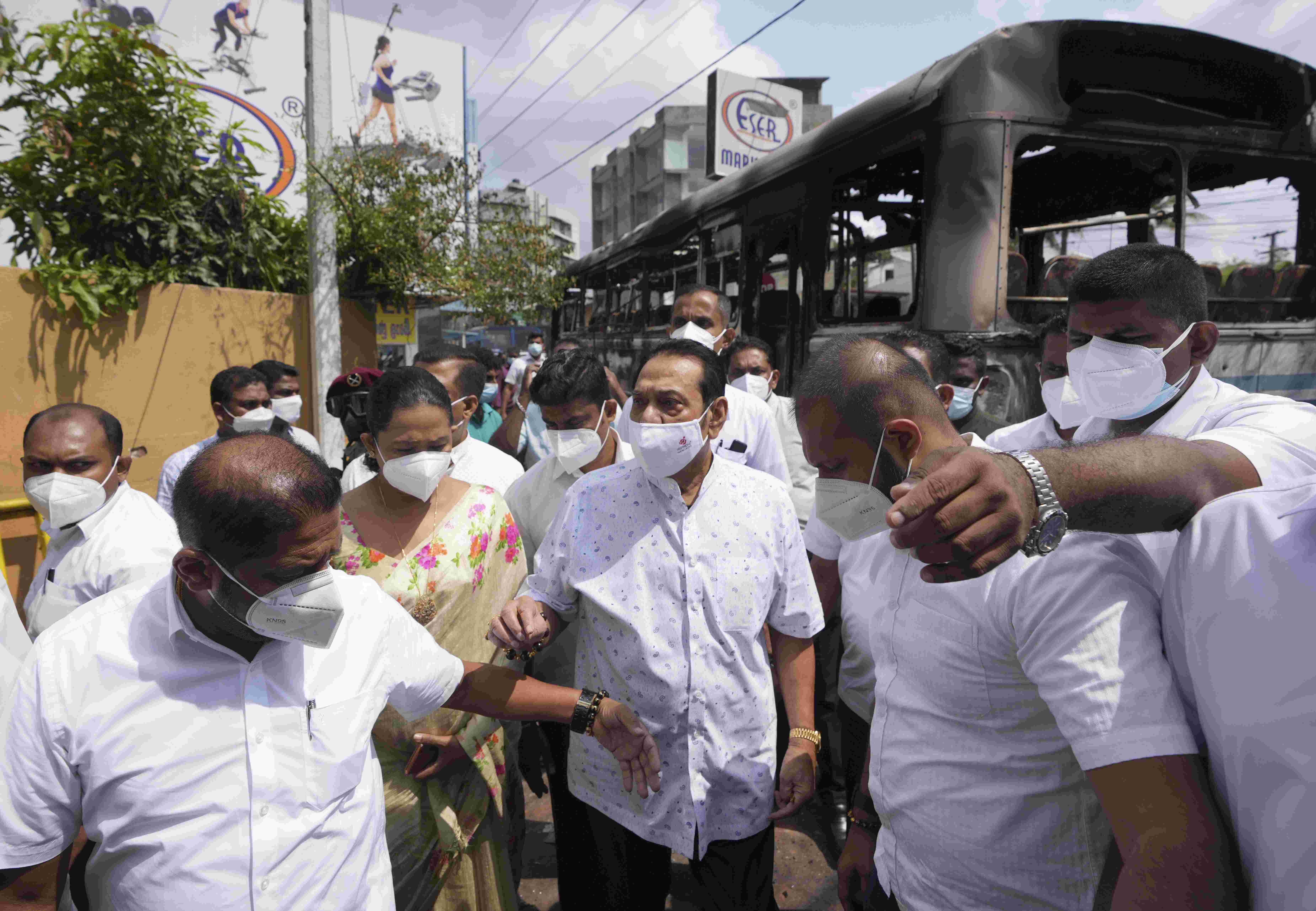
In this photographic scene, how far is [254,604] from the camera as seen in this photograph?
1352 mm

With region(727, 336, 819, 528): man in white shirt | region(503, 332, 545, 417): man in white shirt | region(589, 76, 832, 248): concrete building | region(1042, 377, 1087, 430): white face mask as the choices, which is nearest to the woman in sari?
region(1042, 377, 1087, 430): white face mask

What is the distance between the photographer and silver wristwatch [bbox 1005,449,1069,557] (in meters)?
0.94

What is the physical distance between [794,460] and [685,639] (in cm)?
241

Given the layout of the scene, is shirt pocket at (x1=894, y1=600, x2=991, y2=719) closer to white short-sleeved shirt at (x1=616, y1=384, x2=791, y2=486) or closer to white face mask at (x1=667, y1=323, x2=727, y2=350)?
white short-sleeved shirt at (x1=616, y1=384, x2=791, y2=486)

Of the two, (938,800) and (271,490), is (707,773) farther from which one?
(271,490)

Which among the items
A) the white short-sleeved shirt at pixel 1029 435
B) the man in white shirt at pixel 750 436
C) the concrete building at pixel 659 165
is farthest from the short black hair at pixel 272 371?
the concrete building at pixel 659 165

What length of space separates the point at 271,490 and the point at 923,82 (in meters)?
3.95

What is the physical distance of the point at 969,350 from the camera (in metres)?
3.93

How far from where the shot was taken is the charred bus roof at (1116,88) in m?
3.79

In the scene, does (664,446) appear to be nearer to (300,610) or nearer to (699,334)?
(300,610)

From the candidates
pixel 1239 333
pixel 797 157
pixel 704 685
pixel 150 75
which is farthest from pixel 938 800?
pixel 150 75

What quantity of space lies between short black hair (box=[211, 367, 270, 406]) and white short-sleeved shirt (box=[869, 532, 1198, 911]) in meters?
3.71

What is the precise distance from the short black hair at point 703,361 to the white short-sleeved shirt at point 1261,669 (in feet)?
4.77

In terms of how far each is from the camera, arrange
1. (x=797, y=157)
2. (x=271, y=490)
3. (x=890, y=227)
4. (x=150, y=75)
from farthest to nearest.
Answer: (x=150, y=75) < (x=890, y=227) < (x=797, y=157) < (x=271, y=490)
